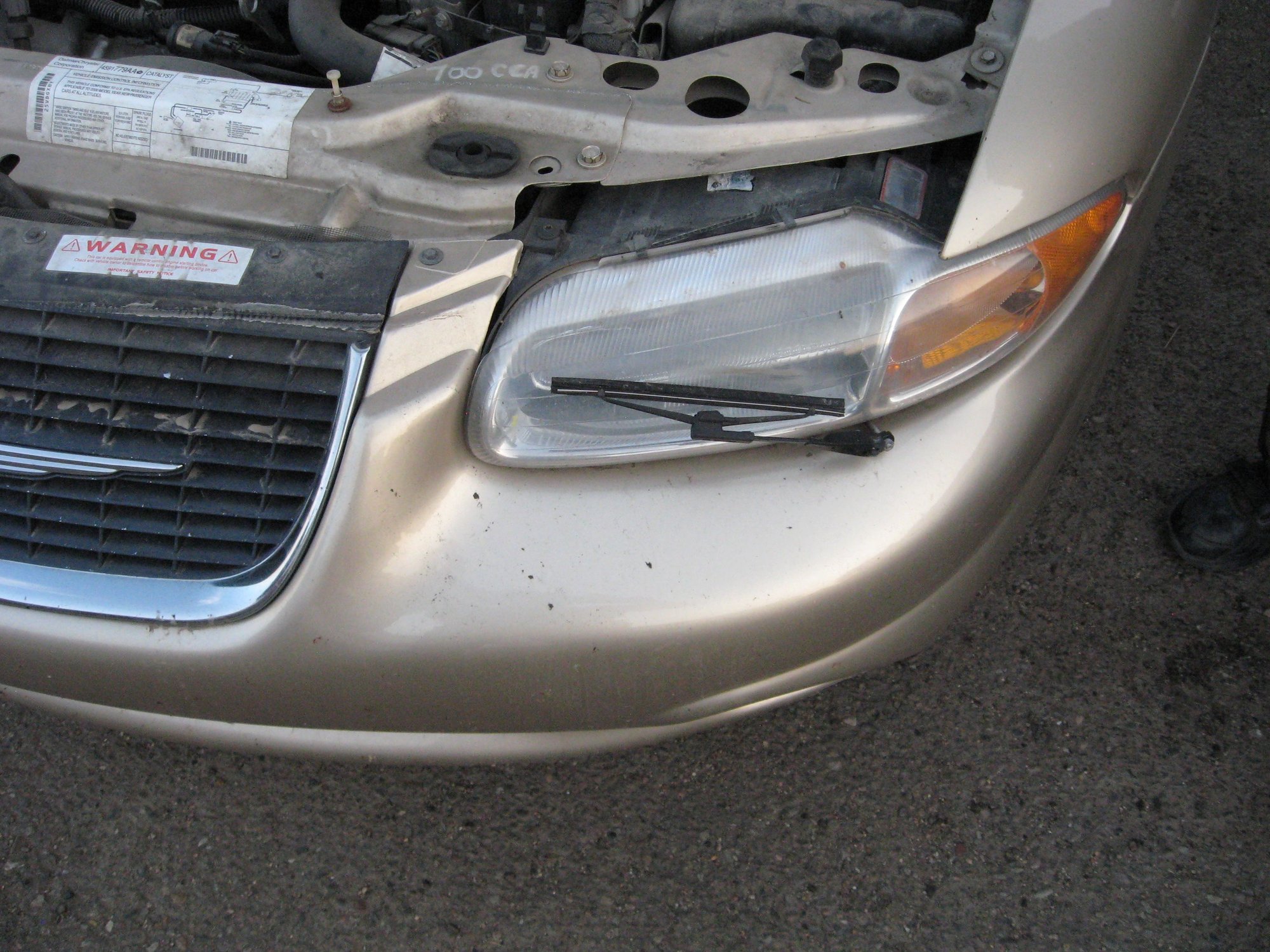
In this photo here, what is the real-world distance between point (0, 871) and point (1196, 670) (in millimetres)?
2077

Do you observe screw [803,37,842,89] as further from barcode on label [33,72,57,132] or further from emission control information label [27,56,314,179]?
barcode on label [33,72,57,132]

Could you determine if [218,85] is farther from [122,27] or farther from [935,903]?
[935,903]

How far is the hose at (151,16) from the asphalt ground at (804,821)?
4.40ft

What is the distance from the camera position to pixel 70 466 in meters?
1.21

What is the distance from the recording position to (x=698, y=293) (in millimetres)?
1228

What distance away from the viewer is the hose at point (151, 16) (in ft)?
6.52

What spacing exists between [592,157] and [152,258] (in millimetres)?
602

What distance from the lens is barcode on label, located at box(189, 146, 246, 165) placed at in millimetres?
1500

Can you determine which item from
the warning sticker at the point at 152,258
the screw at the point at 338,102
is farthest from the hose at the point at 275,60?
the warning sticker at the point at 152,258

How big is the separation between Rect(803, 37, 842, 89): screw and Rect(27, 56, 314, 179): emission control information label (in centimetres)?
76

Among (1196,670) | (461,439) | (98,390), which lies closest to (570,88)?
(461,439)

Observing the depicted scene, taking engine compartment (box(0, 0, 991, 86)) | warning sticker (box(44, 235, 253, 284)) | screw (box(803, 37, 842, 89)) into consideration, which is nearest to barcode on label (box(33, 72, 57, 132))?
engine compartment (box(0, 0, 991, 86))

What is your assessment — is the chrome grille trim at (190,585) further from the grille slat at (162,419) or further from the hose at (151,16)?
the hose at (151,16)

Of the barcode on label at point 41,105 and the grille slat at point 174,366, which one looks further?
the barcode on label at point 41,105
